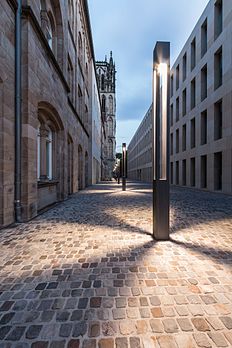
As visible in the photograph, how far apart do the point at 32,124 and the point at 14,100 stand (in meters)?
0.88

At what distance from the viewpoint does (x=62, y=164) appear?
10812 millimetres

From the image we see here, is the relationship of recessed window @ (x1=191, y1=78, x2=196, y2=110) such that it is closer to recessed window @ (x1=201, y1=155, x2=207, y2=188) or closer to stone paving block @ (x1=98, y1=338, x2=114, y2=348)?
recessed window @ (x1=201, y1=155, x2=207, y2=188)

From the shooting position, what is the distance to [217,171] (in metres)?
17.2

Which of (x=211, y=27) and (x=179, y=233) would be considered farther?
(x=211, y=27)

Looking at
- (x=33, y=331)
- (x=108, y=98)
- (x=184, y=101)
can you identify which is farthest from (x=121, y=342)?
(x=108, y=98)

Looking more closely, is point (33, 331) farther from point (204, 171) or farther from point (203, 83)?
point (203, 83)

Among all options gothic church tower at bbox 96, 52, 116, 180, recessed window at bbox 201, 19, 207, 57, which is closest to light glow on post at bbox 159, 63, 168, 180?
recessed window at bbox 201, 19, 207, 57

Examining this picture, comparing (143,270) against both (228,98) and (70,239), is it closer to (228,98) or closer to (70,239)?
(70,239)

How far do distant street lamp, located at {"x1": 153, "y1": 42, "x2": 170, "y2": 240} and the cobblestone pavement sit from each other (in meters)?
0.54

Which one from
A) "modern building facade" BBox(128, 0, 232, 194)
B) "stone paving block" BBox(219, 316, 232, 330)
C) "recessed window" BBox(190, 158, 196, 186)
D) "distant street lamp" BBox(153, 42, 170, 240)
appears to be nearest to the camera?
"stone paving block" BBox(219, 316, 232, 330)

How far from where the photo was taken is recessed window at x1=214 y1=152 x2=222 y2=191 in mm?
17062

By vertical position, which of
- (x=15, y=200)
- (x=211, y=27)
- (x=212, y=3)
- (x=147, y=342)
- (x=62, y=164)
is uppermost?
(x=212, y=3)

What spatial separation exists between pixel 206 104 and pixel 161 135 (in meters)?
16.9

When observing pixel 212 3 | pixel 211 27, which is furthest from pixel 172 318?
pixel 212 3
